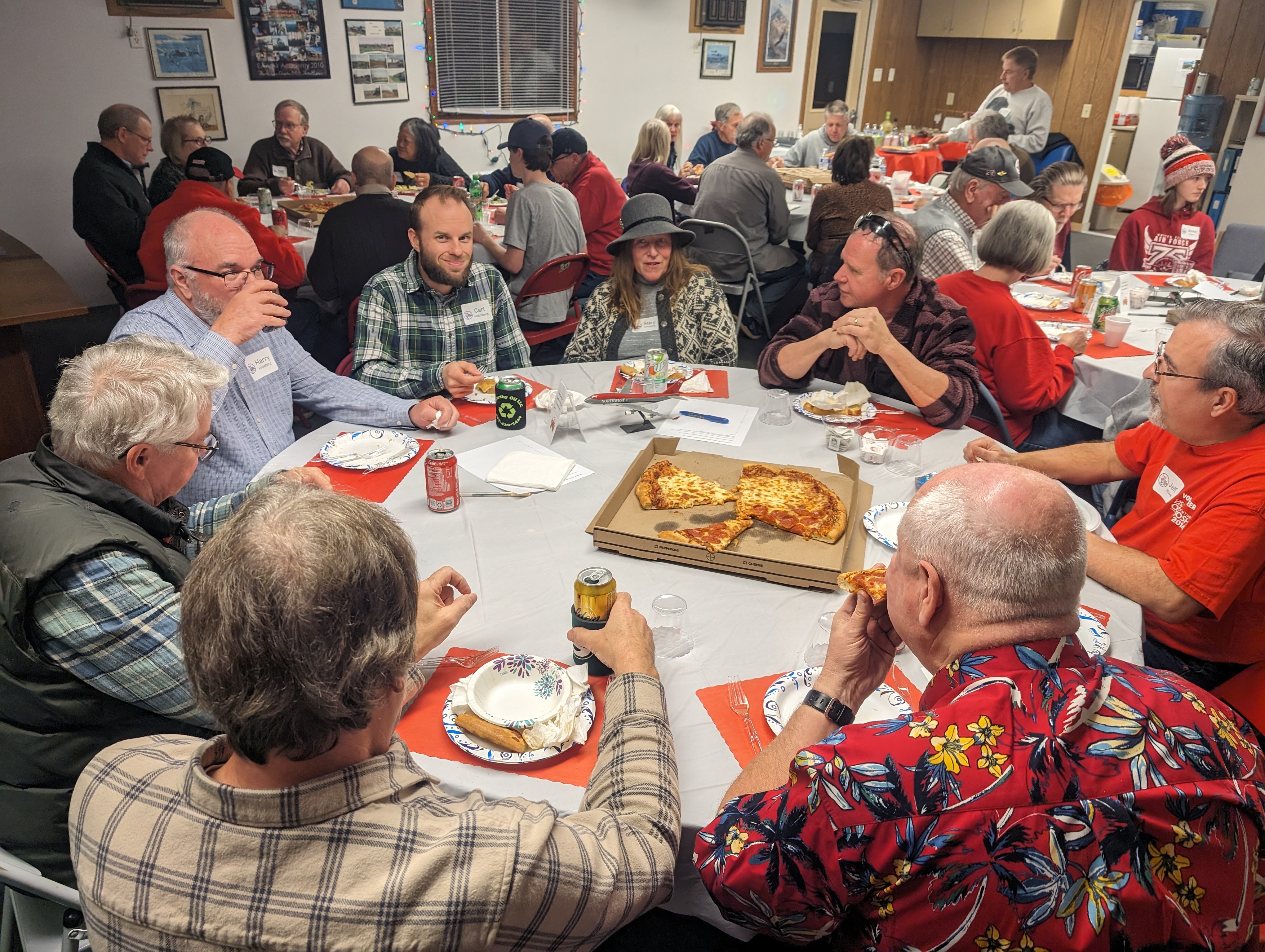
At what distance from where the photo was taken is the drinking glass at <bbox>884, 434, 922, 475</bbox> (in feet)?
7.63

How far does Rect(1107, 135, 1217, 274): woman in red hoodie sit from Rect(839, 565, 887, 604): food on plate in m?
4.23

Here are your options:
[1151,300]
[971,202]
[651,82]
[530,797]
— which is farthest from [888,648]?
[651,82]

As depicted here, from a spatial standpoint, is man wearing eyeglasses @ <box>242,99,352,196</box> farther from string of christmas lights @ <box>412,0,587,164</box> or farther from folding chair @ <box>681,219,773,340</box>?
folding chair @ <box>681,219,773,340</box>

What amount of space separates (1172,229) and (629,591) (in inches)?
190

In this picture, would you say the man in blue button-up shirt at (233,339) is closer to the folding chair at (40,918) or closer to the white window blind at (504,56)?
the folding chair at (40,918)

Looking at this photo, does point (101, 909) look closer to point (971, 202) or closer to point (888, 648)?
point (888, 648)

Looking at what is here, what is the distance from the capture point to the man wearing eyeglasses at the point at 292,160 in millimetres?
6579

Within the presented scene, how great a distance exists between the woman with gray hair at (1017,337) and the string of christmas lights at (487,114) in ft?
17.9

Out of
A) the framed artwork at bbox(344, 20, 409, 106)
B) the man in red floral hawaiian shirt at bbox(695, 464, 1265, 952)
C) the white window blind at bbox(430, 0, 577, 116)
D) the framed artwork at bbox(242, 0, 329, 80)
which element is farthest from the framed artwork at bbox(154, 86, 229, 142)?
the man in red floral hawaiian shirt at bbox(695, 464, 1265, 952)

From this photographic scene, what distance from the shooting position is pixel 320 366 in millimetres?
2799

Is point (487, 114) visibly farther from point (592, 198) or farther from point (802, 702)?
point (802, 702)

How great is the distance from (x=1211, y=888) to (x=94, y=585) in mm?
1721

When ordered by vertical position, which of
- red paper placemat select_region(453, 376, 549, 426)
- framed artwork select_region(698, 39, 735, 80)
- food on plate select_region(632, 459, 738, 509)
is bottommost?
red paper placemat select_region(453, 376, 549, 426)

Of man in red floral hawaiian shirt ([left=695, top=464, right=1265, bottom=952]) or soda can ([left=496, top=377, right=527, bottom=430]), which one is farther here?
soda can ([left=496, top=377, right=527, bottom=430])
